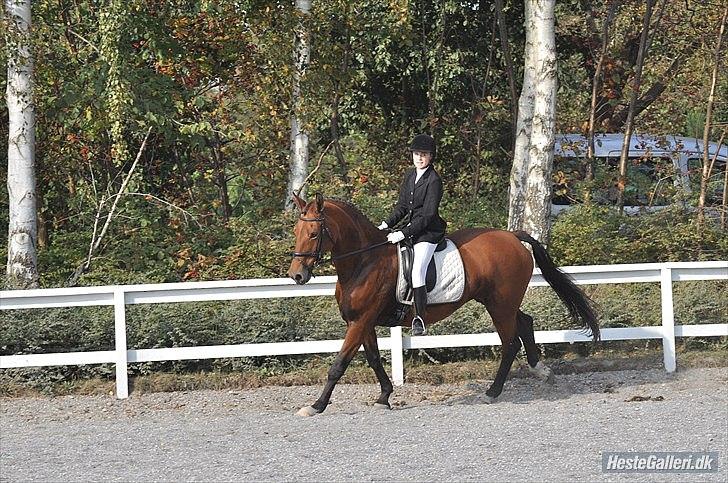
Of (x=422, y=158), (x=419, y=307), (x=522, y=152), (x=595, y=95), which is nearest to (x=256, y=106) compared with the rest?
(x=522, y=152)

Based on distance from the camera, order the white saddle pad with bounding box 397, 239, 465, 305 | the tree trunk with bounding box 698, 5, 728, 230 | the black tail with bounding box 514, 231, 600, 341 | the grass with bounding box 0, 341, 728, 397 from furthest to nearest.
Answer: the tree trunk with bounding box 698, 5, 728, 230, the grass with bounding box 0, 341, 728, 397, the black tail with bounding box 514, 231, 600, 341, the white saddle pad with bounding box 397, 239, 465, 305

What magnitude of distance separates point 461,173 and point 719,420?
1069 cm

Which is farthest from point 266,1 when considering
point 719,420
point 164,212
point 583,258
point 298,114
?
point 719,420

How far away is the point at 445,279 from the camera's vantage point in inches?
399

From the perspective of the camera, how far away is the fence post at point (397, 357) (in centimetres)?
1133

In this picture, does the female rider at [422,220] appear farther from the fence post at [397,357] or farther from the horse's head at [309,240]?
the fence post at [397,357]

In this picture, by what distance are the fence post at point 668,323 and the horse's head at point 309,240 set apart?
4.13 meters

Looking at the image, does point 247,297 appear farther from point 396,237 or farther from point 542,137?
point 542,137

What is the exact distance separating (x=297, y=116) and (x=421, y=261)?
539 cm

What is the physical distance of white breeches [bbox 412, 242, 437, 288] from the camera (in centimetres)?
988

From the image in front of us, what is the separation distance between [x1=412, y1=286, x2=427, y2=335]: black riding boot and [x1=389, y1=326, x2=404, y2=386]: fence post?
1.34 m

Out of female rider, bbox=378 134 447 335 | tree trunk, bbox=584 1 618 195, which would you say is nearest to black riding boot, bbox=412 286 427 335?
female rider, bbox=378 134 447 335

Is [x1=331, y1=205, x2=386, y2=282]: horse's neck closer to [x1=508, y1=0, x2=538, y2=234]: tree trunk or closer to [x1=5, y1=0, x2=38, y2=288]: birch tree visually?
[x1=5, y1=0, x2=38, y2=288]: birch tree

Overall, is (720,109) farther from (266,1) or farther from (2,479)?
(2,479)
